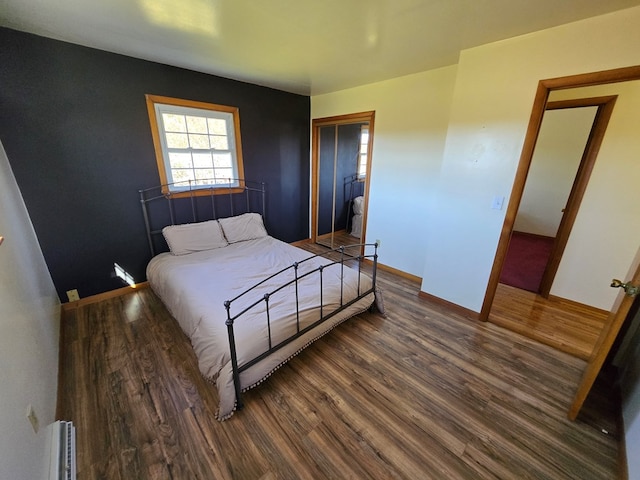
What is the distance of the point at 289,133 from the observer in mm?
3920

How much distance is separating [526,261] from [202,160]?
199 inches

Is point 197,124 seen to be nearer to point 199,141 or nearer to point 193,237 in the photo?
point 199,141

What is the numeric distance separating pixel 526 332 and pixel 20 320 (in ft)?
12.3

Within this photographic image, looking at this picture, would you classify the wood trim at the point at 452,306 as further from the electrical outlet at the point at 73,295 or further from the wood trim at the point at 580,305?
the electrical outlet at the point at 73,295

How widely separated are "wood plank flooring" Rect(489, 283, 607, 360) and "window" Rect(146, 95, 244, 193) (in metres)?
3.65

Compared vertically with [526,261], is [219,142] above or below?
above

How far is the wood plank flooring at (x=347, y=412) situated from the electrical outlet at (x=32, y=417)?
31 centimetres

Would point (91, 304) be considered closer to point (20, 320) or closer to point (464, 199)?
point (20, 320)

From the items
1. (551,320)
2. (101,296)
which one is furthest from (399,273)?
(101,296)

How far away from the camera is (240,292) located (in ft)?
6.70

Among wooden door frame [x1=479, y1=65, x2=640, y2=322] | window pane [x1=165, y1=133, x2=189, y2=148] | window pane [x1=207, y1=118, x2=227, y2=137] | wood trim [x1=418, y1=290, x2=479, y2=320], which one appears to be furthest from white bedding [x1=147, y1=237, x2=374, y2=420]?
window pane [x1=207, y1=118, x2=227, y2=137]

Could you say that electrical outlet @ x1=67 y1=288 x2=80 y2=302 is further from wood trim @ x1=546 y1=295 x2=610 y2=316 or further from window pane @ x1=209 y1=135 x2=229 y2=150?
wood trim @ x1=546 y1=295 x2=610 y2=316

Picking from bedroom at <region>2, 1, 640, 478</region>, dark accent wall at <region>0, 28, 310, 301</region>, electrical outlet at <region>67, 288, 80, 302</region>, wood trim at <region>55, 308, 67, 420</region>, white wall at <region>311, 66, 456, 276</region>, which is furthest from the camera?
white wall at <region>311, 66, 456, 276</region>

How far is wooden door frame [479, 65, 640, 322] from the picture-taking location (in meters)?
1.63
